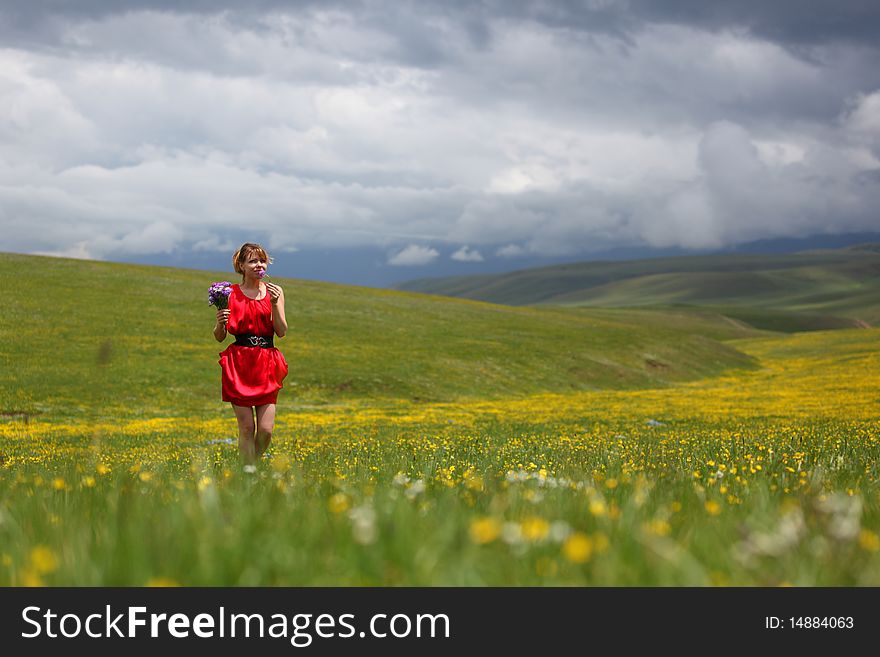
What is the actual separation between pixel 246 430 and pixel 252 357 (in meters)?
1.16

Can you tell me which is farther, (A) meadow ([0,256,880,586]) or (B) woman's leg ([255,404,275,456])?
(B) woman's leg ([255,404,275,456])

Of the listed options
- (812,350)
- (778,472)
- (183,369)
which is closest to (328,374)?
(183,369)

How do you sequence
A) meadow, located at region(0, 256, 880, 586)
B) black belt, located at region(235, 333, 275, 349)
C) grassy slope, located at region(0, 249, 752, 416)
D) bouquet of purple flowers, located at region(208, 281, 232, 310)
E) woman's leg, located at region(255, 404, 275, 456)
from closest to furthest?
meadow, located at region(0, 256, 880, 586), bouquet of purple flowers, located at region(208, 281, 232, 310), woman's leg, located at region(255, 404, 275, 456), black belt, located at region(235, 333, 275, 349), grassy slope, located at region(0, 249, 752, 416)

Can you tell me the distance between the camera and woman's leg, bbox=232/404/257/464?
1181 centimetres

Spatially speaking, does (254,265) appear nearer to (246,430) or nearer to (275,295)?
(275,295)

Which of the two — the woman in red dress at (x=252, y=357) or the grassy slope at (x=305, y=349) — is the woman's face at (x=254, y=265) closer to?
the woman in red dress at (x=252, y=357)

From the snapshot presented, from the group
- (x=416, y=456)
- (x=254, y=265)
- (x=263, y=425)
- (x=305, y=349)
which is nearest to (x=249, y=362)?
(x=263, y=425)

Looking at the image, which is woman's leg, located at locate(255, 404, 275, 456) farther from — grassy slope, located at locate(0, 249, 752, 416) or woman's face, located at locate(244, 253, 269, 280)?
grassy slope, located at locate(0, 249, 752, 416)

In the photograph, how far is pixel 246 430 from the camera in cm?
1199

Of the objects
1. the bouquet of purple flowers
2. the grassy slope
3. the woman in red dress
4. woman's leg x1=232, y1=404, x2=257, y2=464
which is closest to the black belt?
the woman in red dress

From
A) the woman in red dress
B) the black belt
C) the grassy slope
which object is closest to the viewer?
the woman in red dress
